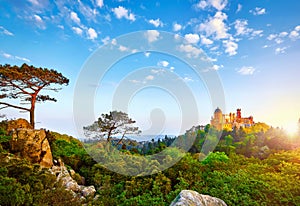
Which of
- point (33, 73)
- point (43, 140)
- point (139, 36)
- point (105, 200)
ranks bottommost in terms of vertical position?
point (105, 200)

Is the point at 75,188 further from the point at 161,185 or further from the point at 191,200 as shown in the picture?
the point at 191,200

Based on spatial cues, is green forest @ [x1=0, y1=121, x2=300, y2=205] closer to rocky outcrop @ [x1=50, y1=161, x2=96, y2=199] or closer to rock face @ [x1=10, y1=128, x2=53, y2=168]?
rocky outcrop @ [x1=50, y1=161, x2=96, y2=199]

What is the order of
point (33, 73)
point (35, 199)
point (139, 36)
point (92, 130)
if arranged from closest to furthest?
point (35, 199)
point (139, 36)
point (33, 73)
point (92, 130)

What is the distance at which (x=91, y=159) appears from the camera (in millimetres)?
8227

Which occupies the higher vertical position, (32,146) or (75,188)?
(32,146)

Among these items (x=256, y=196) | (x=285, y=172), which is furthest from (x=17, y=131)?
(x=285, y=172)

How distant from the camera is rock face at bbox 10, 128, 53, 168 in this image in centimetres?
704

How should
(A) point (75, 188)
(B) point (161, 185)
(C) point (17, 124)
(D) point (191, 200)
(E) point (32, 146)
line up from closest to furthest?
(D) point (191, 200) < (B) point (161, 185) < (A) point (75, 188) < (E) point (32, 146) < (C) point (17, 124)

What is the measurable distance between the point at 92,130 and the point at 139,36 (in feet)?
20.1

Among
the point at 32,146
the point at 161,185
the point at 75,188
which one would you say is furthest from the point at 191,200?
the point at 32,146

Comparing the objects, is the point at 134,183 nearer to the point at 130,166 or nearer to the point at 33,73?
the point at 130,166

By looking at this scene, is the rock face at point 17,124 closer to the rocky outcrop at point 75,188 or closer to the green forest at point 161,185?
the rocky outcrop at point 75,188

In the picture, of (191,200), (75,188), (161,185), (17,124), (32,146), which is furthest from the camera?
(17,124)

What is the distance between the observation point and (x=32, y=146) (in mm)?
7152
